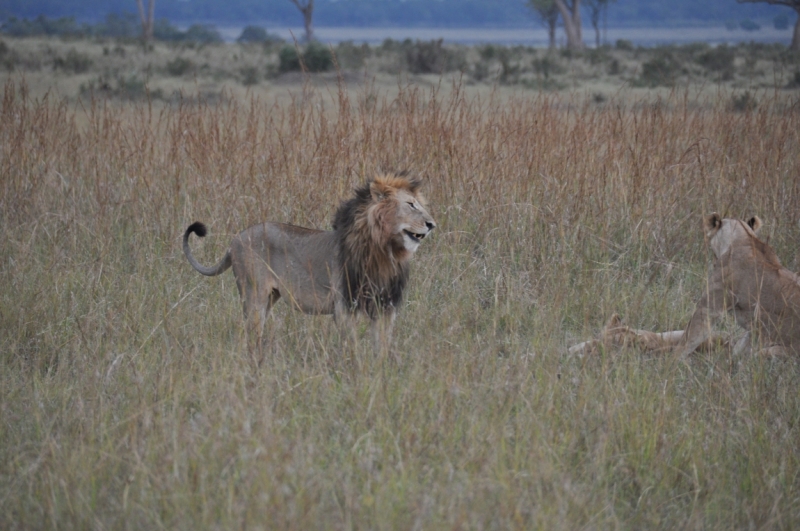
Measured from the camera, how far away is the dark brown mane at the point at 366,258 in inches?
158

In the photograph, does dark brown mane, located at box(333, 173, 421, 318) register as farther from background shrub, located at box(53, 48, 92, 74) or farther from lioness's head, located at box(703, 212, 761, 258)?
background shrub, located at box(53, 48, 92, 74)

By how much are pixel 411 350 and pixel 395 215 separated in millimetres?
636

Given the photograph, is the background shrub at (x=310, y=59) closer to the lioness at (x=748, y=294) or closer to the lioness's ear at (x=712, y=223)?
the lioness's ear at (x=712, y=223)

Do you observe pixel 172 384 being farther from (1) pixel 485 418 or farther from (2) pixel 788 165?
(2) pixel 788 165

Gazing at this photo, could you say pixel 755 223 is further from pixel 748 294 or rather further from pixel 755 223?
pixel 748 294

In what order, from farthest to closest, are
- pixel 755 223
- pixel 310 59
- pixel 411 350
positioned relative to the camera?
pixel 310 59 < pixel 755 223 < pixel 411 350

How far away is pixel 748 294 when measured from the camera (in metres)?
4.23

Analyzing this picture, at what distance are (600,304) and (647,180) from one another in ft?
5.16

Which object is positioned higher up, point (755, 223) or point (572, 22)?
point (572, 22)

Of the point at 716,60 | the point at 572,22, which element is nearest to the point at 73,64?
the point at 716,60

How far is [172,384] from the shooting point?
334 cm

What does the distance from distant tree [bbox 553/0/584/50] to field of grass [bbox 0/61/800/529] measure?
3695cm

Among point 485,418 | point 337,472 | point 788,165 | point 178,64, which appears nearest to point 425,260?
point 485,418

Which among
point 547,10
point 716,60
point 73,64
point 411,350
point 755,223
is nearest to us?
point 411,350
